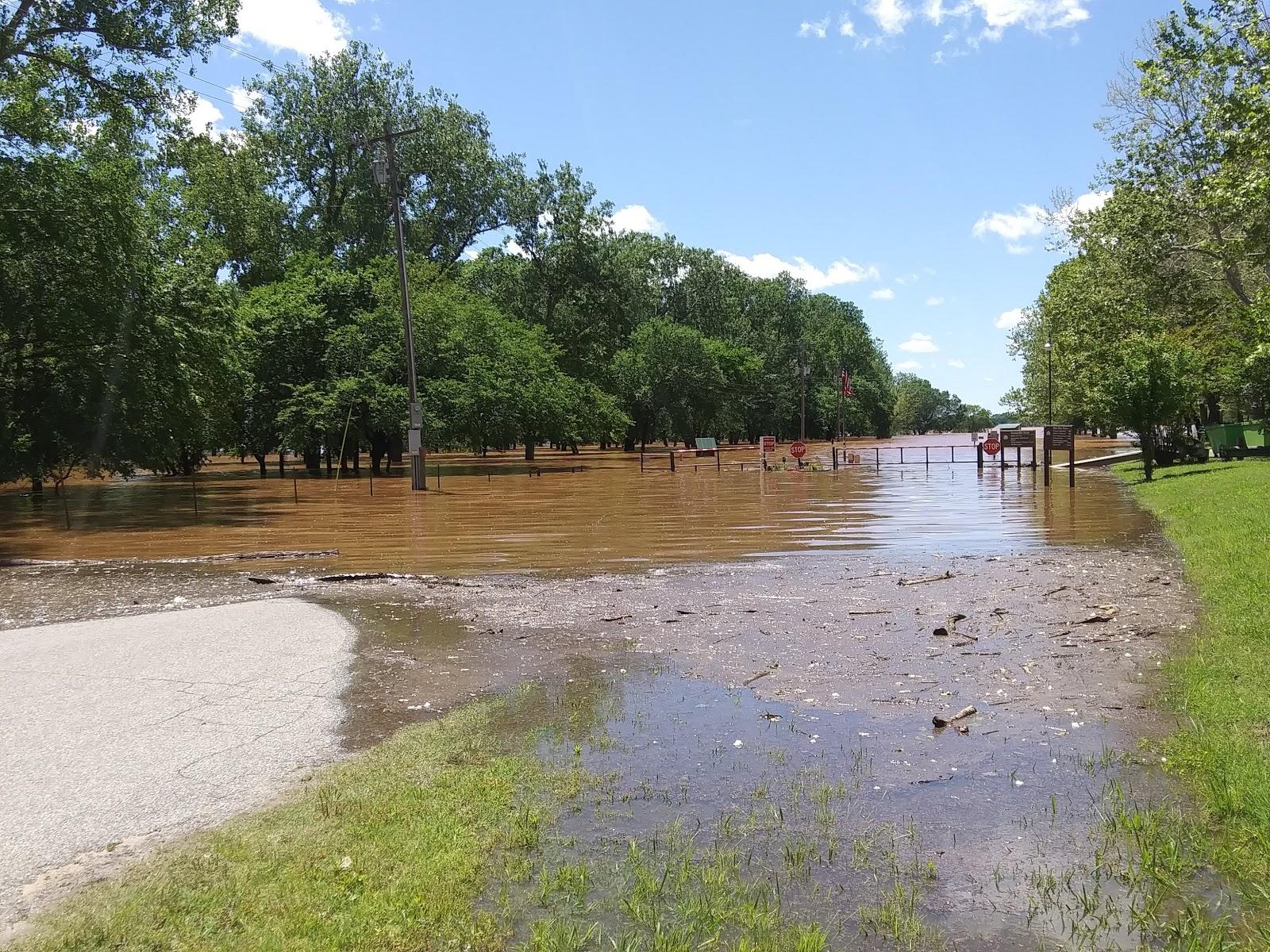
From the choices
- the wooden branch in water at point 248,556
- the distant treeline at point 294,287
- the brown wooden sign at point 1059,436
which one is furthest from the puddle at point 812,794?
the brown wooden sign at point 1059,436

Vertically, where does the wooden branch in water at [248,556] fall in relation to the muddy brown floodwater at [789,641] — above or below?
above

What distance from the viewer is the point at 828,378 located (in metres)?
129

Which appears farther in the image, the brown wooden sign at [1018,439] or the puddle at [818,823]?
the brown wooden sign at [1018,439]

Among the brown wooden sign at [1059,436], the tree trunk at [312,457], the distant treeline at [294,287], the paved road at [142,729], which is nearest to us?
the paved road at [142,729]

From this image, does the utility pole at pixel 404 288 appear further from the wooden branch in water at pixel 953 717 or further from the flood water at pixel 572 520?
the wooden branch in water at pixel 953 717

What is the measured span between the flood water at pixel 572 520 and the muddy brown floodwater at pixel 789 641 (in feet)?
0.54

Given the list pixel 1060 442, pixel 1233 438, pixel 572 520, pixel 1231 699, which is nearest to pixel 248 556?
pixel 572 520

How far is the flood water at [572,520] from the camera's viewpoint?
51.8ft

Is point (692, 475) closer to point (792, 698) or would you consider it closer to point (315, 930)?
point (792, 698)

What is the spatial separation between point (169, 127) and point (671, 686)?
25.6 m

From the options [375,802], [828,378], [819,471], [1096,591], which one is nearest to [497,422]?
[819,471]

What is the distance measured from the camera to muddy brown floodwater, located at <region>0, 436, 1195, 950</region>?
16.0ft

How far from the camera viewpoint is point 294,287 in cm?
4466

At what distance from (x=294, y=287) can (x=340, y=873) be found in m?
44.5
